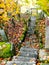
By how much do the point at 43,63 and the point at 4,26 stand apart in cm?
728

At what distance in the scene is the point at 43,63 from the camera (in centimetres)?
880

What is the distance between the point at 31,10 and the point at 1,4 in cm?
1125

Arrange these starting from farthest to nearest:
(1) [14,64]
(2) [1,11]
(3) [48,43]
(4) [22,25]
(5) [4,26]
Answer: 1. (4) [22,25]
2. (5) [4,26]
3. (2) [1,11]
4. (3) [48,43]
5. (1) [14,64]

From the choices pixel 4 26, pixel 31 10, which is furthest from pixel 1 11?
pixel 31 10

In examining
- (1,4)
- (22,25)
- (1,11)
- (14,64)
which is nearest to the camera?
(14,64)

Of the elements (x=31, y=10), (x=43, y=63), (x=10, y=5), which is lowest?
(x=31, y=10)

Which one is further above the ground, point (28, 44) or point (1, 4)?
point (1, 4)

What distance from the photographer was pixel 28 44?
13.6 m

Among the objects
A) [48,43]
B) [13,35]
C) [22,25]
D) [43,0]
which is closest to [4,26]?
[13,35]

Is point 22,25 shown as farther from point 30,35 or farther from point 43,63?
point 43,63

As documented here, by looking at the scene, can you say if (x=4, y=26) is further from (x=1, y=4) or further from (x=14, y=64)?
(x=14, y=64)

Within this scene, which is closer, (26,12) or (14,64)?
(14,64)

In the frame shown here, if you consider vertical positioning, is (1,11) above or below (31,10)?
above

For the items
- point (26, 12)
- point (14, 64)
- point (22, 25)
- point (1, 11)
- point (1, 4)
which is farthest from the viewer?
point (26, 12)
